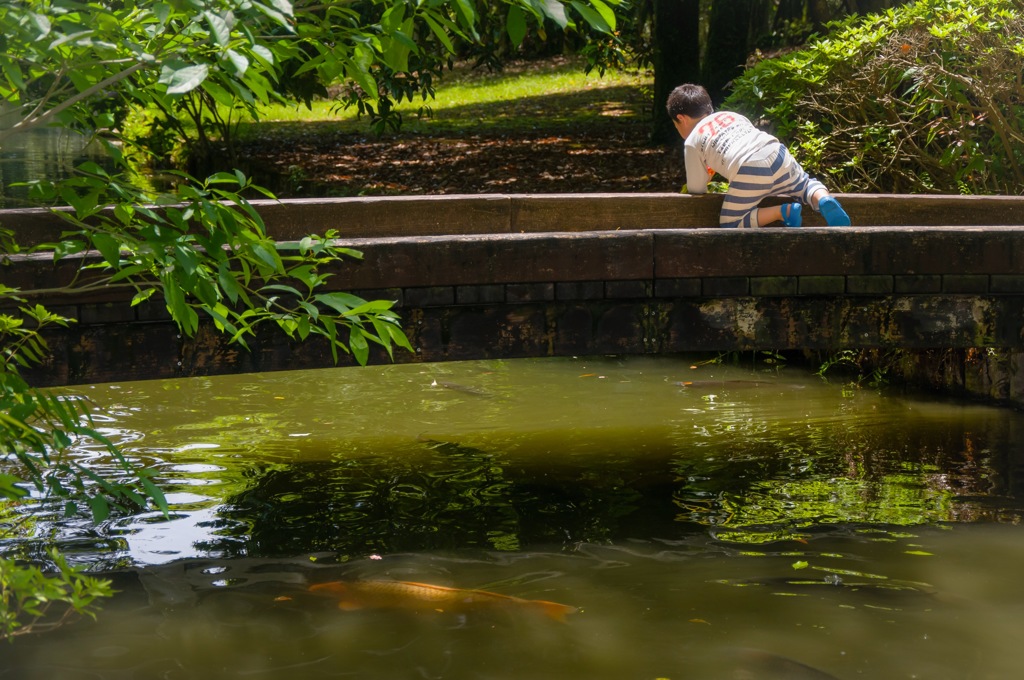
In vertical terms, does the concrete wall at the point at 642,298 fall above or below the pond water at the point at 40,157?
below

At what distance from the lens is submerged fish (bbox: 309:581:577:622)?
418 cm

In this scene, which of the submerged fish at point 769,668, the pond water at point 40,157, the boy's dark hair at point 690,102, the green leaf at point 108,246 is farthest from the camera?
the pond water at point 40,157

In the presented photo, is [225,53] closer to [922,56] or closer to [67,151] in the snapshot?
[922,56]

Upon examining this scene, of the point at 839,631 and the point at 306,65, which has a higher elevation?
the point at 306,65

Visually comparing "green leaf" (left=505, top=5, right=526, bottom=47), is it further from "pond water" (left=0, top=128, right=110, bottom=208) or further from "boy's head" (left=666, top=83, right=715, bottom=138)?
"pond water" (left=0, top=128, right=110, bottom=208)

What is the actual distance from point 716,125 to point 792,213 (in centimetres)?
74

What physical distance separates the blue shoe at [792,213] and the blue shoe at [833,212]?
0.13 meters

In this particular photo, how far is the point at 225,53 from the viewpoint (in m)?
2.34

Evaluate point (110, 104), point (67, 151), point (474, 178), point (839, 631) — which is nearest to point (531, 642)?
point (839, 631)

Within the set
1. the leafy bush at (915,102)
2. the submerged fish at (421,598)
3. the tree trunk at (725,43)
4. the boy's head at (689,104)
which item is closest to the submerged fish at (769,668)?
the submerged fish at (421,598)

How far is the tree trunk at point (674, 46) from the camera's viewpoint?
14758mm

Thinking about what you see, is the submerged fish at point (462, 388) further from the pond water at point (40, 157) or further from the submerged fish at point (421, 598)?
the pond water at point (40, 157)

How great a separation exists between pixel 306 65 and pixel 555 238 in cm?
239

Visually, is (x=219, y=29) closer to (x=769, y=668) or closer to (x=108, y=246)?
(x=108, y=246)
